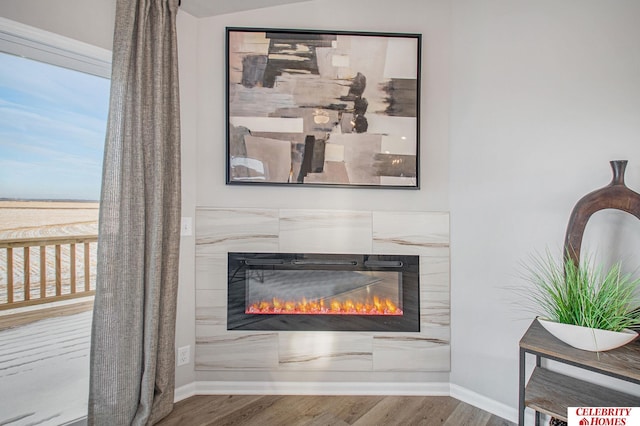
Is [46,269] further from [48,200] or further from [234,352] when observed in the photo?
[234,352]

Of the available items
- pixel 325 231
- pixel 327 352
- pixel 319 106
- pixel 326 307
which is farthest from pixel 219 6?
pixel 327 352

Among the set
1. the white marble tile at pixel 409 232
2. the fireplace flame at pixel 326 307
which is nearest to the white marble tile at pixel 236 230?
the fireplace flame at pixel 326 307

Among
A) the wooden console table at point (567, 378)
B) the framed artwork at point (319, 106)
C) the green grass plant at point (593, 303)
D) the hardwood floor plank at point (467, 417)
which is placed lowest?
the hardwood floor plank at point (467, 417)

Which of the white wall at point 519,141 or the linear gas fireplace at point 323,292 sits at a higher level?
the white wall at point 519,141

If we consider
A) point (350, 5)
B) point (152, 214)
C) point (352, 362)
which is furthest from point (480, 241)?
point (152, 214)

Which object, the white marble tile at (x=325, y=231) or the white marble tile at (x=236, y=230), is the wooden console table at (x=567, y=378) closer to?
the white marble tile at (x=325, y=231)

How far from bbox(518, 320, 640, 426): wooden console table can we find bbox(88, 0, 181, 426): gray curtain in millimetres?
1832

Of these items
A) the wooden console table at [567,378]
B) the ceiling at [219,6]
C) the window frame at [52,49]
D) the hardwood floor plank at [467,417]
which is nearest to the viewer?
the wooden console table at [567,378]

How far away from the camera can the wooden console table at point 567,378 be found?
1.14 m

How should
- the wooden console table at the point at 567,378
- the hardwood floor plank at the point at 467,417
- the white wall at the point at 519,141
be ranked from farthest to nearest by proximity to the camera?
the hardwood floor plank at the point at 467,417
the white wall at the point at 519,141
the wooden console table at the point at 567,378

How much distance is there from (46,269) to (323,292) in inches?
60.1

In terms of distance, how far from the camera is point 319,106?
2020 millimetres

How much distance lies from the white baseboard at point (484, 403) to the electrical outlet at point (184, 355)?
1.76m

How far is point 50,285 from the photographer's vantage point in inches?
61.8
